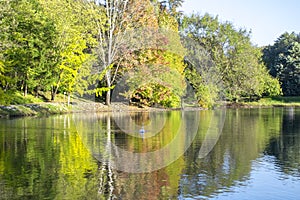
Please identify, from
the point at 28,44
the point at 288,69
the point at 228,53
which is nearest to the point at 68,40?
the point at 28,44

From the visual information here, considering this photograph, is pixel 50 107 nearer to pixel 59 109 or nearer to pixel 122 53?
pixel 59 109

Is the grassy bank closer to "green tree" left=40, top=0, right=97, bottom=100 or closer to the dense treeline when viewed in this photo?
the dense treeline

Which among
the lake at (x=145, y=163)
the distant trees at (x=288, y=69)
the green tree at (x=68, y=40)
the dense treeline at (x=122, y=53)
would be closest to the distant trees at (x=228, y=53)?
the dense treeline at (x=122, y=53)

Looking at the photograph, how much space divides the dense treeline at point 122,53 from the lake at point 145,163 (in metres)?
13.0

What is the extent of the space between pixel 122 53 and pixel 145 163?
1523 inches

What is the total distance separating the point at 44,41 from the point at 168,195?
36.5m

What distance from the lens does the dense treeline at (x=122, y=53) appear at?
47.8 meters

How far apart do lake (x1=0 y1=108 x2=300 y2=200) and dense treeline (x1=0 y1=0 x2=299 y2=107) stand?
1302 cm

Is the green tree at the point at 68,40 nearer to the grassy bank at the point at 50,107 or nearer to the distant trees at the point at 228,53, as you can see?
the grassy bank at the point at 50,107

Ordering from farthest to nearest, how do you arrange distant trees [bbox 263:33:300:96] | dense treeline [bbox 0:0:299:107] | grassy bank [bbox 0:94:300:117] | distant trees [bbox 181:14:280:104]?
distant trees [bbox 263:33:300:96] < distant trees [bbox 181:14:280:104] < dense treeline [bbox 0:0:299:107] < grassy bank [bbox 0:94:300:117]

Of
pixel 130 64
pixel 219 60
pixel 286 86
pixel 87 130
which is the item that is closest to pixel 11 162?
pixel 87 130

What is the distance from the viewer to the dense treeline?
1881 inches

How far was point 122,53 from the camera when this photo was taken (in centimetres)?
5966

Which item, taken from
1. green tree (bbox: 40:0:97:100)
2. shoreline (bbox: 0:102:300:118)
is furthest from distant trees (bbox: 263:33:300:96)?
green tree (bbox: 40:0:97:100)
